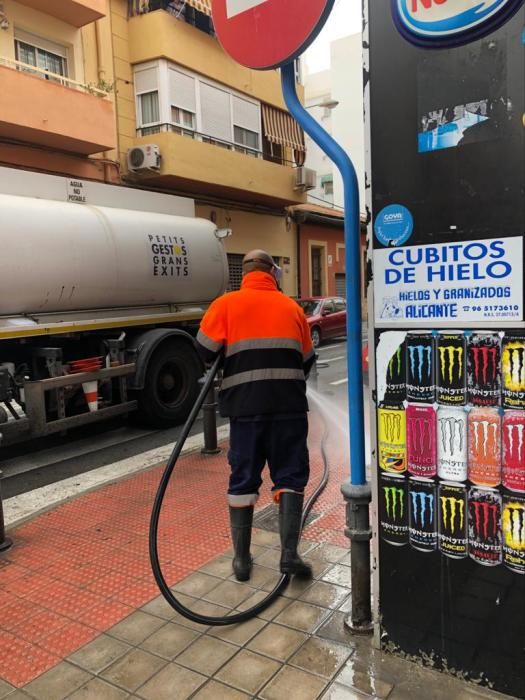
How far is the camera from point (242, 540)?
3.35 metres

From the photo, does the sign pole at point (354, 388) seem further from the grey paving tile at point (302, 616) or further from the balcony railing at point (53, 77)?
the balcony railing at point (53, 77)

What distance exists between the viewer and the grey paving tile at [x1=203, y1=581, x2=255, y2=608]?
3123mm

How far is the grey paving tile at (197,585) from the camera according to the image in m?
3.24

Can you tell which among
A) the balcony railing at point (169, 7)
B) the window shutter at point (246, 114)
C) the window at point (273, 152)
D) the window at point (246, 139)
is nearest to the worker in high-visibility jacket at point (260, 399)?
the balcony railing at point (169, 7)

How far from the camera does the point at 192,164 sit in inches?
541

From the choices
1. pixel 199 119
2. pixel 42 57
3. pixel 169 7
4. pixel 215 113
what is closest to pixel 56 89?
pixel 42 57

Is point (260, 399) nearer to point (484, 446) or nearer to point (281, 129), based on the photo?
point (484, 446)

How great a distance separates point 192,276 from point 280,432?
18.1ft

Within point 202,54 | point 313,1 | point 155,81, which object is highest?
point 202,54

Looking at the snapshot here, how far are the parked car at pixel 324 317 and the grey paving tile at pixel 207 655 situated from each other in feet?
45.4

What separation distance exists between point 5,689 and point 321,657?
1380mm

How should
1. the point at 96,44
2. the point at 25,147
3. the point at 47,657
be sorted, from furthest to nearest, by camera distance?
the point at 96,44, the point at 25,147, the point at 47,657

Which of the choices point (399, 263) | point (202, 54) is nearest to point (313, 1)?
point (399, 263)

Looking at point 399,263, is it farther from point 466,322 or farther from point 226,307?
point 226,307
